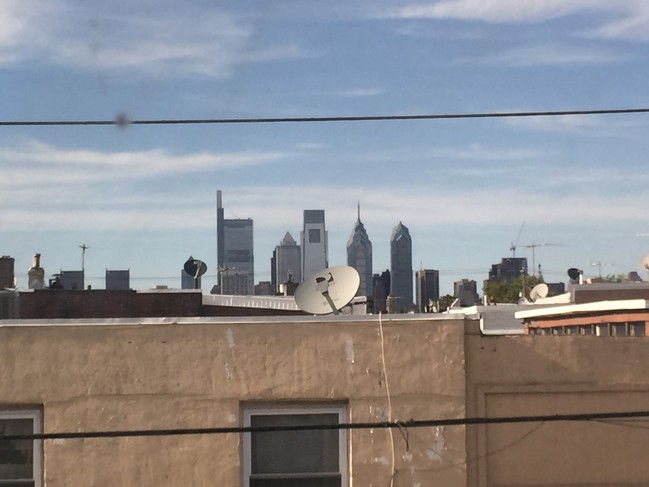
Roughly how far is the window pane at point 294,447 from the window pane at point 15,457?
7.76ft

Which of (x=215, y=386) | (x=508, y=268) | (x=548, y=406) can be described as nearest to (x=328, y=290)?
(x=215, y=386)

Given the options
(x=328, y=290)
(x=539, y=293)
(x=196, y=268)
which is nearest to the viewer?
(x=328, y=290)

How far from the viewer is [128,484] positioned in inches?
458

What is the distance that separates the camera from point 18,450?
38.7 feet

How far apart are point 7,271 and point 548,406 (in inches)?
1216

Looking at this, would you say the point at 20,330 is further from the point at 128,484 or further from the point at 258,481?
the point at 258,481

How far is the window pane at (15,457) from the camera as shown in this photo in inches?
464

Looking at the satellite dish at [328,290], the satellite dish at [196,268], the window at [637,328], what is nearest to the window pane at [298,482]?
→ the satellite dish at [328,290]

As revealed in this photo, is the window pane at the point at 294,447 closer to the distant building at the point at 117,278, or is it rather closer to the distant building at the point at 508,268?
the distant building at the point at 117,278

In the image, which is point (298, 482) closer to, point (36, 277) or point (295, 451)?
point (295, 451)

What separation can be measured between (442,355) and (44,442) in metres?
4.28

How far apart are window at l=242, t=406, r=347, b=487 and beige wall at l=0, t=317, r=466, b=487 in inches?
7.1

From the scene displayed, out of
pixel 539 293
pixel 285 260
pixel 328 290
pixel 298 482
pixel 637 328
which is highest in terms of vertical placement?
pixel 285 260

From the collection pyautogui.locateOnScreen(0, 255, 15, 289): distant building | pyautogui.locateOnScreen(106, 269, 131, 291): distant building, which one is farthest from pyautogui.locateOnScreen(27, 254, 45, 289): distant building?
pyautogui.locateOnScreen(106, 269, 131, 291): distant building
